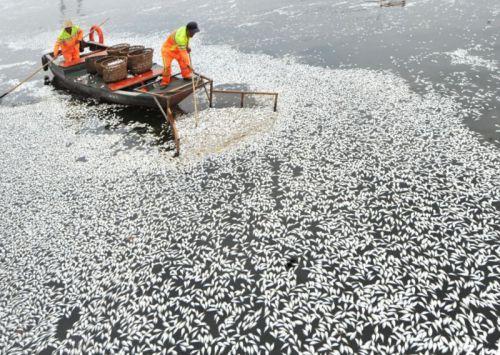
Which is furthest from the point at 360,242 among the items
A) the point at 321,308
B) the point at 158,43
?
the point at 158,43

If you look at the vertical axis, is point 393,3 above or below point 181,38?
below

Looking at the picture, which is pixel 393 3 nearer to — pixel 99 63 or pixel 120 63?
pixel 120 63

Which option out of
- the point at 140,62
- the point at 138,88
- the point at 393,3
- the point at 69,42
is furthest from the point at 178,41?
the point at 393,3

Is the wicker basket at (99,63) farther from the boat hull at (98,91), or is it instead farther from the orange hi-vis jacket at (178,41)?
the orange hi-vis jacket at (178,41)

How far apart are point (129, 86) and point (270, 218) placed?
11016 millimetres

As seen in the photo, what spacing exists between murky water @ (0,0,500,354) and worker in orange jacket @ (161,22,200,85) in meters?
2.01

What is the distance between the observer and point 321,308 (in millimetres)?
7770

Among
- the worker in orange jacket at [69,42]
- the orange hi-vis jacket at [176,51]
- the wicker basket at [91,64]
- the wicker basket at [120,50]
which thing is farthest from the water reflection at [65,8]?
the orange hi-vis jacket at [176,51]

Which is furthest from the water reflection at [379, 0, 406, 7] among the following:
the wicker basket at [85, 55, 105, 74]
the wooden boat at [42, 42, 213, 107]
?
the wicker basket at [85, 55, 105, 74]

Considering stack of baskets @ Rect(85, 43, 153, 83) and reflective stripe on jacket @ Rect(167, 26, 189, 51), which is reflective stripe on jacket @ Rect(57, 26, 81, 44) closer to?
stack of baskets @ Rect(85, 43, 153, 83)

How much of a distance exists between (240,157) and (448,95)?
11.0 metres

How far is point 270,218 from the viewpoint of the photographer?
34.1 feet

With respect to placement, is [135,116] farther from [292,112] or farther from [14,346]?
[14,346]

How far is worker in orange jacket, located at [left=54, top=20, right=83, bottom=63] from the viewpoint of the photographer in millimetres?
18547
